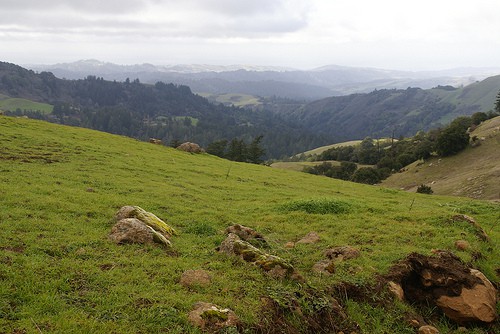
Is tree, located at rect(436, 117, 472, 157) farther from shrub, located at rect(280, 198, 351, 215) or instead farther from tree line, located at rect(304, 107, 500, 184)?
shrub, located at rect(280, 198, 351, 215)

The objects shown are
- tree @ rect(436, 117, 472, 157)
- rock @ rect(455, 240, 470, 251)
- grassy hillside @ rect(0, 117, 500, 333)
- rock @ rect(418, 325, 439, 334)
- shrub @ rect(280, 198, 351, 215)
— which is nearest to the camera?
grassy hillside @ rect(0, 117, 500, 333)

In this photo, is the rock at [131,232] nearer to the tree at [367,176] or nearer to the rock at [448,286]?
the rock at [448,286]

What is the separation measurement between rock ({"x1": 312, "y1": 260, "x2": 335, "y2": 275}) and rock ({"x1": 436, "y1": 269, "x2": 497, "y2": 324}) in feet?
9.69

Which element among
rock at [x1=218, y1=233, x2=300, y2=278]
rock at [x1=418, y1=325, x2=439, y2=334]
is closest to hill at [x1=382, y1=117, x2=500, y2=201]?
rock at [x1=418, y1=325, x2=439, y2=334]

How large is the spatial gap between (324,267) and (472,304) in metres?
3.89

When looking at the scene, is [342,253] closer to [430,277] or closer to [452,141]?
[430,277]

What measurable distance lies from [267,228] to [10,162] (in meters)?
16.4

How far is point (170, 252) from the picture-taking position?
10672mm

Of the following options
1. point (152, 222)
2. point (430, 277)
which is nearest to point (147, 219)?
point (152, 222)

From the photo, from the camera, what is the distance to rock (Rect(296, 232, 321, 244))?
1267 cm

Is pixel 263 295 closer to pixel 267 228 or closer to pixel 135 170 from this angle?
pixel 267 228

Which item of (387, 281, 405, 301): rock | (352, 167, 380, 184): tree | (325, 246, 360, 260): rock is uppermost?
(325, 246, 360, 260): rock

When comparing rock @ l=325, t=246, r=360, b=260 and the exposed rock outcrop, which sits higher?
the exposed rock outcrop

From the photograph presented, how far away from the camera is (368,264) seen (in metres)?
10.6
